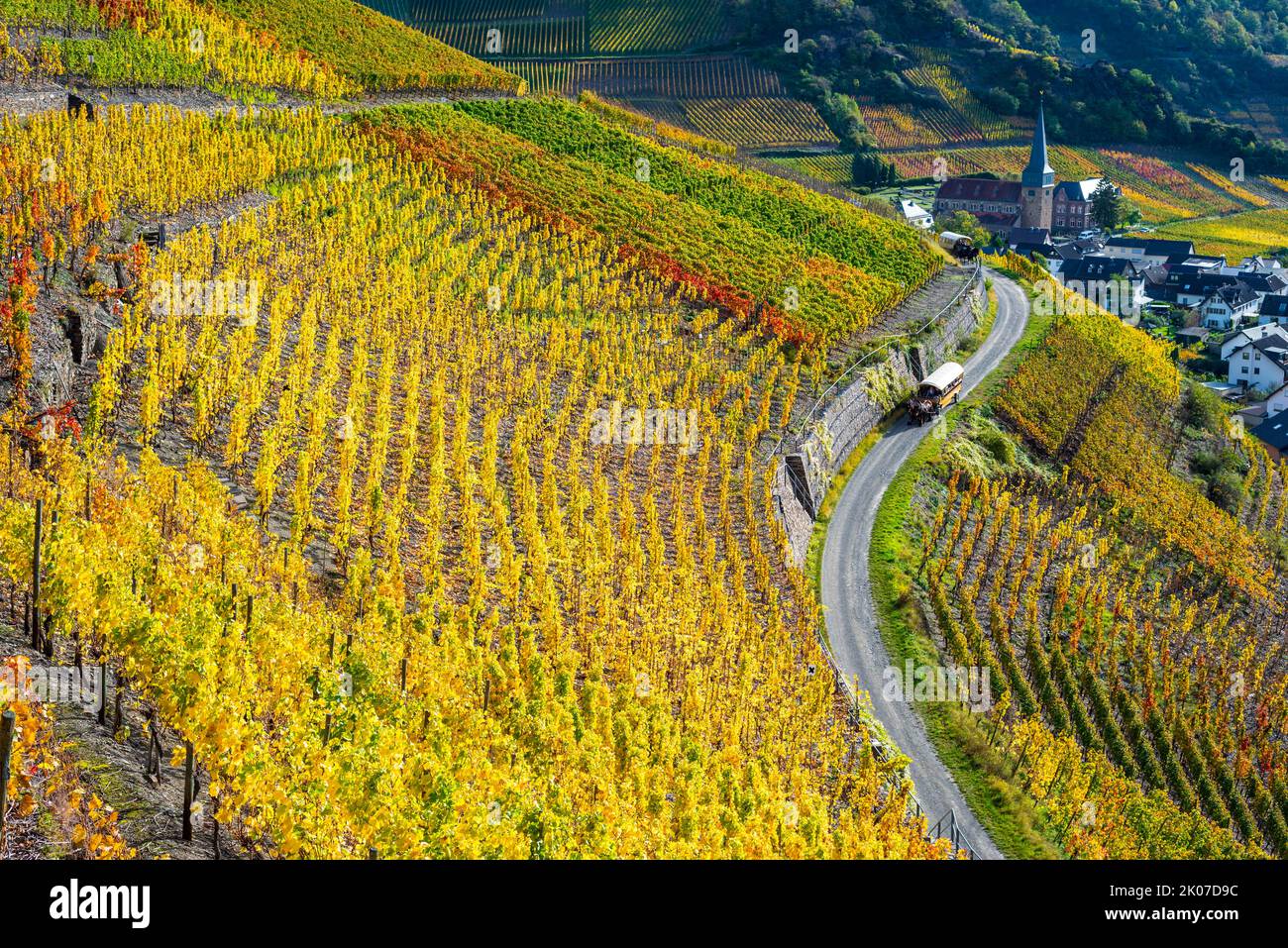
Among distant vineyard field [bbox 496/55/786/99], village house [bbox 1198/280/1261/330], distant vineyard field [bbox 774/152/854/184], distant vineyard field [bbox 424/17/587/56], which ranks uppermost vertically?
distant vineyard field [bbox 424/17/587/56]

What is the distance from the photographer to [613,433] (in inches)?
1829

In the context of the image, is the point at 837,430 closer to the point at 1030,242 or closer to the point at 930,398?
the point at 930,398

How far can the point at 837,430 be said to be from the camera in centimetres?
5447

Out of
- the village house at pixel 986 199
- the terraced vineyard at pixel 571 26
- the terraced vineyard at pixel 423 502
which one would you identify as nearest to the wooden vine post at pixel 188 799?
the terraced vineyard at pixel 423 502

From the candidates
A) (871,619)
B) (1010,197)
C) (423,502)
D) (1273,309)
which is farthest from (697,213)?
(1010,197)

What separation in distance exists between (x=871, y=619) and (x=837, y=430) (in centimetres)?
1293

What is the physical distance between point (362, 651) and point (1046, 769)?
67.6 feet

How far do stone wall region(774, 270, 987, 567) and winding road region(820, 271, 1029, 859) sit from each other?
92 cm

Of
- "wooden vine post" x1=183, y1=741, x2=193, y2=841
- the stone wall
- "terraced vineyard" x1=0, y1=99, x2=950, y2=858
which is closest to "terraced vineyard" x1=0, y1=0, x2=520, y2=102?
"terraced vineyard" x1=0, y1=99, x2=950, y2=858

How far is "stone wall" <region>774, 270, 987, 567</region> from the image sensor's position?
47.6 metres

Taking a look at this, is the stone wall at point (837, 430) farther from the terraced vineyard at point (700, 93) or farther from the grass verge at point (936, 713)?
the terraced vineyard at point (700, 93)

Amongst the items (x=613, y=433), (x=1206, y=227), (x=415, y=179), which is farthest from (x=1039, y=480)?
(x=1206, y=227)

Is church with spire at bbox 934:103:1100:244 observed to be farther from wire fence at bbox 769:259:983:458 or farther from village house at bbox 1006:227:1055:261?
wire fence at bbox 769:259:983:458

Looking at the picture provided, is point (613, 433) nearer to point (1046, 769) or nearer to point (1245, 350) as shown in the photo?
point (1046, 769)
